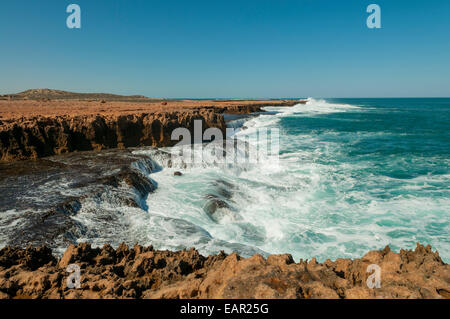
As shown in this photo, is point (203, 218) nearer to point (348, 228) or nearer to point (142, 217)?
point (142, 217)

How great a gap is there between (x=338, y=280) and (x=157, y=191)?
8.42 meters

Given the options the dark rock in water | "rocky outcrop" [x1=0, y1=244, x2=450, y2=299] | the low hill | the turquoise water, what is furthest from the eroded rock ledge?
the low hill

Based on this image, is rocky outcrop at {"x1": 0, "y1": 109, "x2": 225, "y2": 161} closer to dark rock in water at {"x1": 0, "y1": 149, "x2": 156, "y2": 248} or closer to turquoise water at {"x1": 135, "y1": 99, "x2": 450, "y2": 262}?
dark rock in water at {"x1": 0, "y1": 149, "x2": 156, "y2": 248}

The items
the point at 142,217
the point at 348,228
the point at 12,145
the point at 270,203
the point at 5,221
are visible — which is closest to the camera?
the point at 5,221

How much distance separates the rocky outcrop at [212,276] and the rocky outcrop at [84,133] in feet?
33.7

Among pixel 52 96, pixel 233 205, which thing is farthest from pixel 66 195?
pixel 52 96

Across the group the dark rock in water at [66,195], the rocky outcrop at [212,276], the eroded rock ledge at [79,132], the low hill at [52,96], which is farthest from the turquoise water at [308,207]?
the low hill at [52,96]

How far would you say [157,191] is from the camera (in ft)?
34.0

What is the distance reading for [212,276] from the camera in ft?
10.3

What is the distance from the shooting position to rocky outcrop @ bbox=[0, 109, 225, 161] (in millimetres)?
12055

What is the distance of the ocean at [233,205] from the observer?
652 cm

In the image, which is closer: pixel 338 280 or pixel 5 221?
pixel 338 280

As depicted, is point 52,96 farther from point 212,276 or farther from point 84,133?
point 212,276
